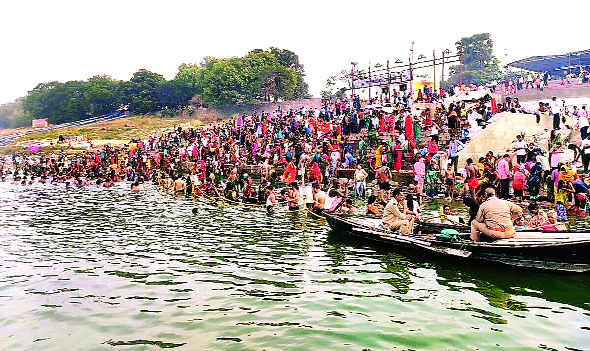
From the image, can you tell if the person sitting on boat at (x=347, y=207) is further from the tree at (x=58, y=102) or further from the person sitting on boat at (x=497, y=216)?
the tree at (x=58, y=102)

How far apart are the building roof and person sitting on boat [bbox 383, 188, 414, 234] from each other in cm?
4340

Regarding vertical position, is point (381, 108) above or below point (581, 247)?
above

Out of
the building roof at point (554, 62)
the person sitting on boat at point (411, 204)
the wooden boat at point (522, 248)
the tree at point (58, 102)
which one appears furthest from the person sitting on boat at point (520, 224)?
the tree at point (58, 102)

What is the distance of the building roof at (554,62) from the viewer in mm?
48397

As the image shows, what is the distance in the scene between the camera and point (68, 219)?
1838cm

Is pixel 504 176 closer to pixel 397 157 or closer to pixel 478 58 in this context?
pixel 397 157

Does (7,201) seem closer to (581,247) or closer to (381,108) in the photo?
(381,108)

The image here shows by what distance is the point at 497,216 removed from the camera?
1016cm

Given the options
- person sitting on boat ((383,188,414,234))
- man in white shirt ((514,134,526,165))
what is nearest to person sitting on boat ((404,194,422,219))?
person sitting on boat ((383,188,414,234))

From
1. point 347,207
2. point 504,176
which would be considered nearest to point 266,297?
point 347,207

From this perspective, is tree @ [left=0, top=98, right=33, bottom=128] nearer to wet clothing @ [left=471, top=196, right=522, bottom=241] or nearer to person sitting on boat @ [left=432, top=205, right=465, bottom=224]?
person sitting on boat @ [left=432, top=205, right=465, bottom=224]

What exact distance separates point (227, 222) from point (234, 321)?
892 cm

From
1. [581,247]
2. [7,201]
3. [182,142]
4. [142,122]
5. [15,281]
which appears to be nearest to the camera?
[581,247]

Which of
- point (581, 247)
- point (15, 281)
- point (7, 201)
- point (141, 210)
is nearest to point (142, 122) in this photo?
point (7, 201)
